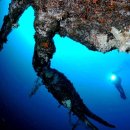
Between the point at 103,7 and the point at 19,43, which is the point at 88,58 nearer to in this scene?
the point at 19,43

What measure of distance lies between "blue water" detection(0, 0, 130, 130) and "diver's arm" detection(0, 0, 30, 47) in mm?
34267

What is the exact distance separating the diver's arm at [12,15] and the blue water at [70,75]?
112ft

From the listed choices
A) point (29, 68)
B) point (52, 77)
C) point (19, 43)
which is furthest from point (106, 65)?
point (52, 77)

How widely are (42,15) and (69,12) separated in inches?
12.7

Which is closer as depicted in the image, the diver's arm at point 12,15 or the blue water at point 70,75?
the diver's arm at point 12,15

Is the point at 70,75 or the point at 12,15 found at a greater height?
the point at 70,75

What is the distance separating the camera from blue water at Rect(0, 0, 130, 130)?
41378 mm

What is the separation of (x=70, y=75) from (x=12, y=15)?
2085 inches

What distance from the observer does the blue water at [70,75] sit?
41378mm

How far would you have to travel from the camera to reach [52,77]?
284 cm

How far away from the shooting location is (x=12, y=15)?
10.7ft

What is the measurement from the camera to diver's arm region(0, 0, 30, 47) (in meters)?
3.10

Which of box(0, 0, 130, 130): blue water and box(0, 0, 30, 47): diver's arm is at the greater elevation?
box(0, 0, 130, 130): blue water

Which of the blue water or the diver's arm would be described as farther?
the blue water
